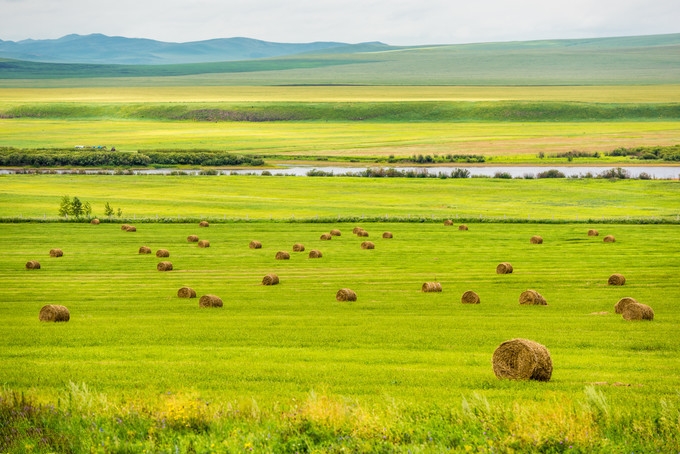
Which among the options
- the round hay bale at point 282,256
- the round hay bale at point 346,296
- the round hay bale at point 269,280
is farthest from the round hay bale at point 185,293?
the round hay bale at point 282,256

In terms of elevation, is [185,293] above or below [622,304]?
below

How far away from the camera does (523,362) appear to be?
1847 cm

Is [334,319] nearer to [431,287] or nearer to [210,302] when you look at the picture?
[210,302]

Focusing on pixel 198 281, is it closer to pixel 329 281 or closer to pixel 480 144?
pixel 329 281

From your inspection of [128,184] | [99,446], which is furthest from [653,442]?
[128,184]

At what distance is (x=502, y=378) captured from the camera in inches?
733

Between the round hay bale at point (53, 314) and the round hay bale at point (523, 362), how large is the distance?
50.0 ft

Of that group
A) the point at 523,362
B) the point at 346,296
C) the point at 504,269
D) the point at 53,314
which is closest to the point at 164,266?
the point at 346,296

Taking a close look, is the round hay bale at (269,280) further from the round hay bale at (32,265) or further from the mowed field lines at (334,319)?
the round hay bale at (32,265)

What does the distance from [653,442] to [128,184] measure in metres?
98.0

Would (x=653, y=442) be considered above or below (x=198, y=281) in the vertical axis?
above

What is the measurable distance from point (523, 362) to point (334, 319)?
36.6ft

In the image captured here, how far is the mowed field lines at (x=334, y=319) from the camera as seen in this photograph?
18781 mm

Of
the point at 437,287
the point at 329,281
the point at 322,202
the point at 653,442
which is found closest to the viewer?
the point at 653,442
